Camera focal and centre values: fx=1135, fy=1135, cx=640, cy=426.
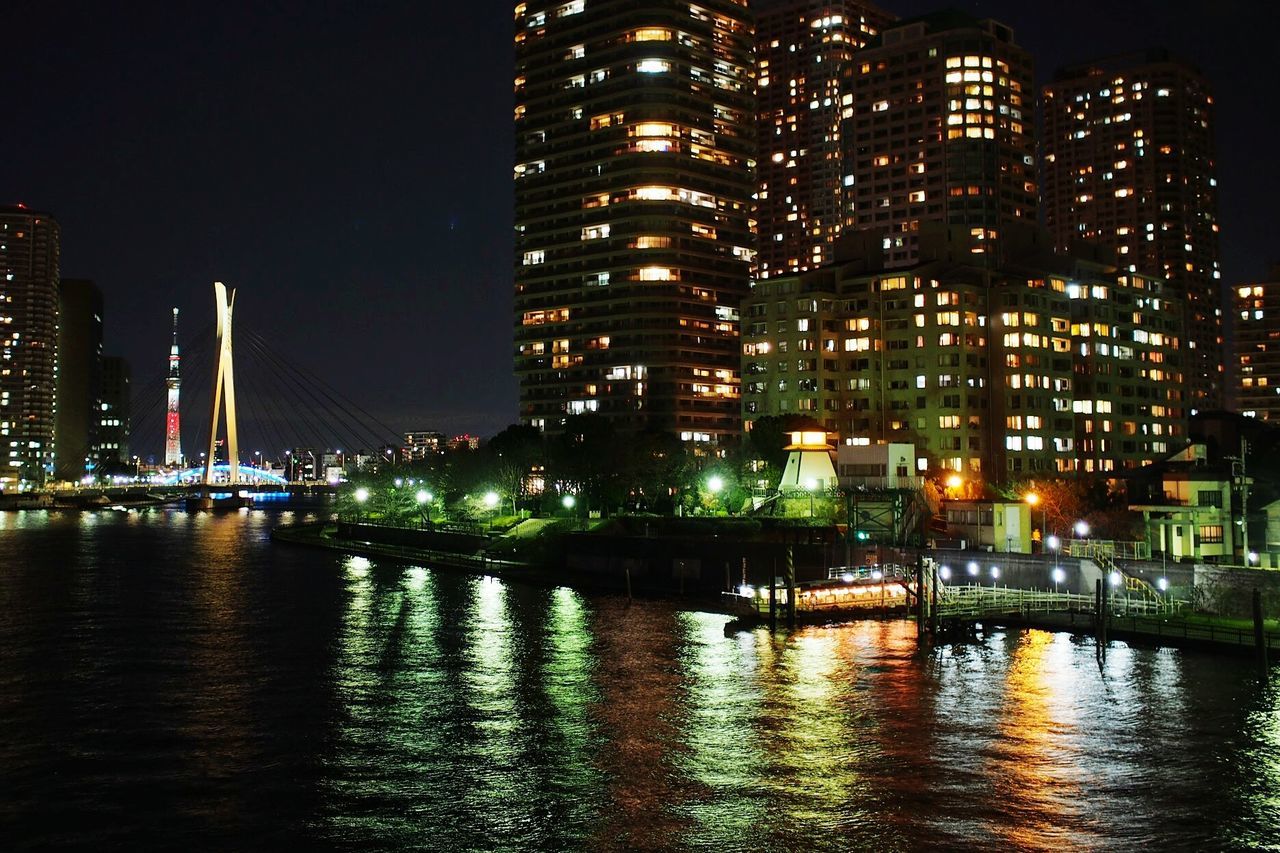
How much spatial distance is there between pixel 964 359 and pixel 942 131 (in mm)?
64690

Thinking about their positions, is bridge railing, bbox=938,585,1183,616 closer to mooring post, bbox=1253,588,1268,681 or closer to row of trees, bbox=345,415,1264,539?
mooring post, bbox=1253,588,1268,681

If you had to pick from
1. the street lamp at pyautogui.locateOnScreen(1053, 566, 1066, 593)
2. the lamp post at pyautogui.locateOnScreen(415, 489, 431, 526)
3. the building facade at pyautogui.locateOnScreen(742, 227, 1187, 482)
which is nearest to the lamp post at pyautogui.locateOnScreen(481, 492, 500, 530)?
the lamp post at pyautogui.locateOnScreen(415, 489, 431, 526)

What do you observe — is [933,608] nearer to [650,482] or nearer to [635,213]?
[650,482]

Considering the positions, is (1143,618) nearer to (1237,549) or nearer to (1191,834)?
(1237,549)

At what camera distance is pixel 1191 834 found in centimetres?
2919

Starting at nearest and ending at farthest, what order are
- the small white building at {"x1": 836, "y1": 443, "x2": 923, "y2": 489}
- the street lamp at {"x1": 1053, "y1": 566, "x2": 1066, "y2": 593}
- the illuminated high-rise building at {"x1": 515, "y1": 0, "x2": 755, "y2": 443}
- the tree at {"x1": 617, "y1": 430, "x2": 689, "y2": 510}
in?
the street lamp at {"x1": 1053, "y1": 566, "x2": 1066, "y2": 593} → the small white building at {"x1": 836, "y1": 443, "x2": 923, "y2": 489} → the tree at {"x1": 617, "y1": 430, "x2": 689, "y2": 510} → the illuminated high-rise building at {"x1": 515, "y1": 0, "x2": 755, "y2": 443}

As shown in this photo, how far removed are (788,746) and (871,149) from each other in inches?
5941

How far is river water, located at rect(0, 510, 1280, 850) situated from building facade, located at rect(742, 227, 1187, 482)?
59.5 meters

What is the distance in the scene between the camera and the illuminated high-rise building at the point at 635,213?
153 m

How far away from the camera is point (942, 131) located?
166 meters

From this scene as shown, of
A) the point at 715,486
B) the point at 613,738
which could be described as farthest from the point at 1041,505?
the point at 613,738

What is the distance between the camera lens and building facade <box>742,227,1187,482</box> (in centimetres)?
11494

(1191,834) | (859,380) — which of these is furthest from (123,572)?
(1191,834)

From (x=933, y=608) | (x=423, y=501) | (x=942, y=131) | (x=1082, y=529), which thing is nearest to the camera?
(x=933, y=608)
